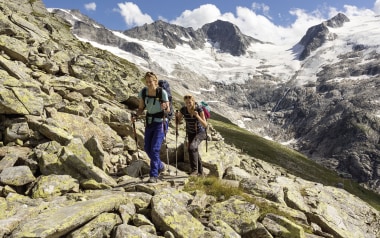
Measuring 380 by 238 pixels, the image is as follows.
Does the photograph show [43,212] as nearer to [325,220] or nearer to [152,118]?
[152,118]

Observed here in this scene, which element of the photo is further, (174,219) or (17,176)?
(17,176)

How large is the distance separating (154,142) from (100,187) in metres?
2.77

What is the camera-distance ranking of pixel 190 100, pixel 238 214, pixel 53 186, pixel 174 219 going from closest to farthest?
pixel 174 219 → pixel 238 214 → pixel 53 186 → pixel 190 100

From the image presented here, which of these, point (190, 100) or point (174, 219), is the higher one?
point (190, 100)

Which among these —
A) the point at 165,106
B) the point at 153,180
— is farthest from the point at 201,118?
the point at 153,180

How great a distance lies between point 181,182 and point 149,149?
1956 millimetres

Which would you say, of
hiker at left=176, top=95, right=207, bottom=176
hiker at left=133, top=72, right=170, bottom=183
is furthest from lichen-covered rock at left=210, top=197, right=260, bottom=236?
hiker at left=176, top=95, right=207, bottom=176

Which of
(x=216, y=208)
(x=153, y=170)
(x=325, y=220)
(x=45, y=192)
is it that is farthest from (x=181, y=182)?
(x=325, y=220)

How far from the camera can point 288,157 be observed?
13900 cm

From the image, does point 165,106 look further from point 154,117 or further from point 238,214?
point 238,214

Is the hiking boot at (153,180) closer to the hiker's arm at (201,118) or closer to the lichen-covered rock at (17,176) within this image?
the hiker's arm at (201,118)

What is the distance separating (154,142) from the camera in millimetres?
13633

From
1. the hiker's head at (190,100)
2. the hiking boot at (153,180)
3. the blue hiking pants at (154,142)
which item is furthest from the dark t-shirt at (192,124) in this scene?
the hiking boot at (153,180)

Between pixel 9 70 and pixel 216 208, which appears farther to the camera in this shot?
pixel 9 70
